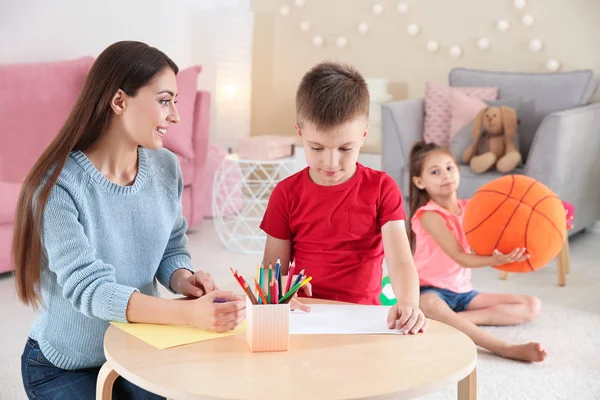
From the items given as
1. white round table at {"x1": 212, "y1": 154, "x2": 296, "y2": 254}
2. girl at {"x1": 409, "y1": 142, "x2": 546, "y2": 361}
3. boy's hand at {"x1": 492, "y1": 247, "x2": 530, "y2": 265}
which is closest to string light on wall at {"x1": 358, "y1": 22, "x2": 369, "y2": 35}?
white round table at {"x1": 212, "y1": 154, "x2": 296, "y2": 254}

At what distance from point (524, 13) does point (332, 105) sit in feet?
11.0

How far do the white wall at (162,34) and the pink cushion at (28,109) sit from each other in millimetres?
360

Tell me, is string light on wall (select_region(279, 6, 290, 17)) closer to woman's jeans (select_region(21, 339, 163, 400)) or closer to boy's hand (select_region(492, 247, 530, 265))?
boy's hand (select_region(492, 247, 530, 265))

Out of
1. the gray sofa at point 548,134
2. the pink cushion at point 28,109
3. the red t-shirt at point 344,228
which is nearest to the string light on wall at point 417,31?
the gray sofa at point 548,134

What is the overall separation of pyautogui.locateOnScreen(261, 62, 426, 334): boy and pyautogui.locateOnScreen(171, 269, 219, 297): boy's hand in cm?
17

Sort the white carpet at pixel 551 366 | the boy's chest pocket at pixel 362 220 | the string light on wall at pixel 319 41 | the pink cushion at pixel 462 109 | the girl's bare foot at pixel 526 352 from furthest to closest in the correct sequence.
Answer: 1. the string light on wall at pixel 319 41
2. the pink cushion at pixel 462 109
3. the girl's bare foot at pixel 526 352
4. the white carpet at pixel 551 366
5. the boy's chest pocket at pixel 362 220

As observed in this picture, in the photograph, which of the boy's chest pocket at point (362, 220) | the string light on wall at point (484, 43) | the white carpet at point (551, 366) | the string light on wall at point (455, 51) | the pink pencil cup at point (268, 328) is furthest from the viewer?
the string light on wall at point (455, 51)

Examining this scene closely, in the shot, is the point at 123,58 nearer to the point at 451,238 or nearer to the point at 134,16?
the point at 451,238

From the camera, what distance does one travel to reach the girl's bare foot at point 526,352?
97.3 inches

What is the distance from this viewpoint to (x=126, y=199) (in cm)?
149

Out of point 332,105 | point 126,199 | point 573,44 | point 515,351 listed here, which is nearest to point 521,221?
point 515,351

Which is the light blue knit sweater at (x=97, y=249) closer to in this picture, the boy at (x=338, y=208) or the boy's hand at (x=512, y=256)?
the boy at (x=338, y=208)

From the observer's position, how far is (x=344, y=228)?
64.6 inches

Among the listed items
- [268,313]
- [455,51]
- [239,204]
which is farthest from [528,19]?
[268,313]
